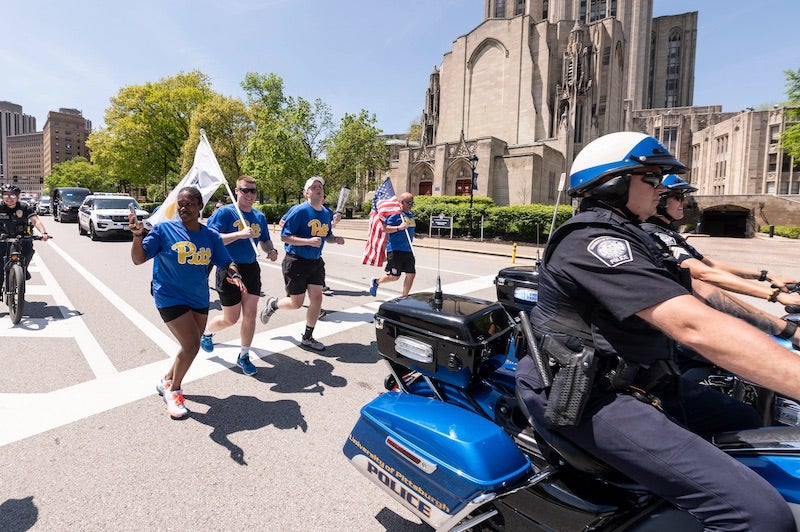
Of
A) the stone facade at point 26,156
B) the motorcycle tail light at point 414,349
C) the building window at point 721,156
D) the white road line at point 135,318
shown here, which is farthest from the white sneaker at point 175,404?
the stone facade at point 26,156

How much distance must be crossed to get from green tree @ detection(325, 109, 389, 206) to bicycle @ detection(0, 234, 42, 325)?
33.1 meters

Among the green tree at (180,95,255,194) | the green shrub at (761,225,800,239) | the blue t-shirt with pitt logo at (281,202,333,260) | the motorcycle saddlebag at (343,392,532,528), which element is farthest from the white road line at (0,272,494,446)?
the green shrub at (761,225,800,239)

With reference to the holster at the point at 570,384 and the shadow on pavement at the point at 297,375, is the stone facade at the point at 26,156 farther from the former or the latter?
the holster at the point at 570,384

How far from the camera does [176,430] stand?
11.7ft

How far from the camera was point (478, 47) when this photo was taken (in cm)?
4597

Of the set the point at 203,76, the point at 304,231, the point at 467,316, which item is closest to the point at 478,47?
the point at 203,76

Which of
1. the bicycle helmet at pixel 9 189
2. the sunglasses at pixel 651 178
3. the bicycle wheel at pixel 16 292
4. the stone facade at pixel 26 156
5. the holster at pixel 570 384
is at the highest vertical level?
the stone facade at pixel 26 156

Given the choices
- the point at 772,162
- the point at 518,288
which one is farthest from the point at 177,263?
the point at 772,162

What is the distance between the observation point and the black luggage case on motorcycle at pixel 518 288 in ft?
13.4

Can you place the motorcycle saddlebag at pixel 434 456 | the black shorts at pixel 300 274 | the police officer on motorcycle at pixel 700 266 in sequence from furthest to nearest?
the black shorts at pixel 300 274, the police officer on motorcycle at pixel 700 266, the motorcycle saddlebag at pixel 434 456

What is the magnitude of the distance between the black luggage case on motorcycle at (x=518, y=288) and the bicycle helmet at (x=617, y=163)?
2280mm

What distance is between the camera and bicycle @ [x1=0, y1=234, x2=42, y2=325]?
6.40m

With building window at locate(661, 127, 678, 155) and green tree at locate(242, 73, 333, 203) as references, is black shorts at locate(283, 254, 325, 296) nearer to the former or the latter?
green tree at locate(242, 73, 333, 203)

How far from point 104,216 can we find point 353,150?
76.0 ft
